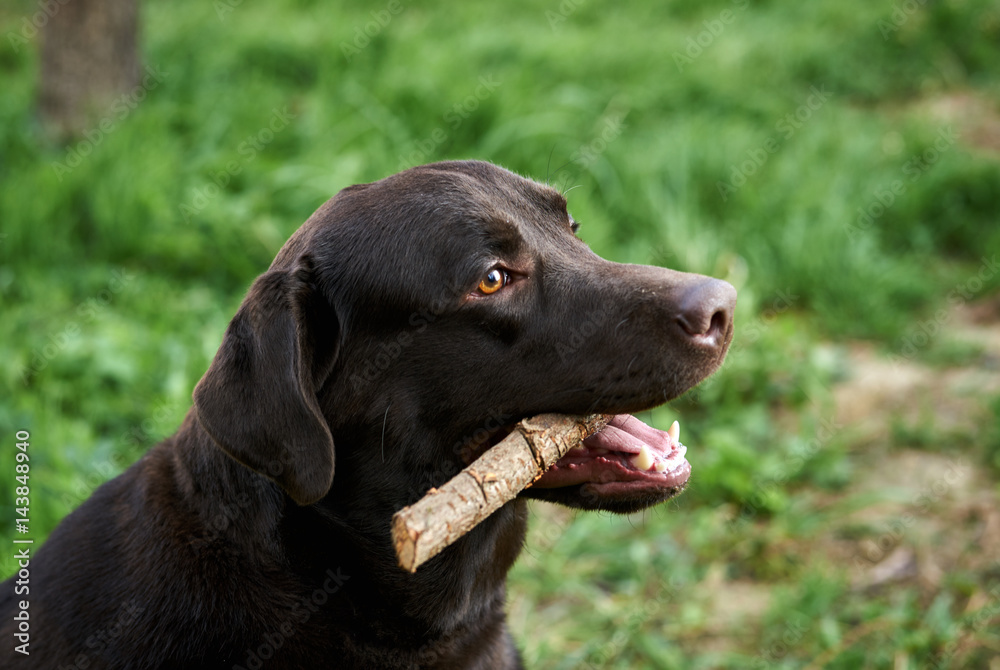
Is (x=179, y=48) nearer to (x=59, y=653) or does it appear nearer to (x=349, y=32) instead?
(x=349, y=32)

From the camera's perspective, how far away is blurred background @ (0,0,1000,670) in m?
3.57

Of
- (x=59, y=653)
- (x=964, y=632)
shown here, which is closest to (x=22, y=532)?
(x=59, y=653)

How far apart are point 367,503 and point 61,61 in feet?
15.8

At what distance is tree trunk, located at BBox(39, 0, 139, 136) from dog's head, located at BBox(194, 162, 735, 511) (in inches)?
170

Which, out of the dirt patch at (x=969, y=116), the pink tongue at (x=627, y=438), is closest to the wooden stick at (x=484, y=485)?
the pink tongue at (x=627, y=438)

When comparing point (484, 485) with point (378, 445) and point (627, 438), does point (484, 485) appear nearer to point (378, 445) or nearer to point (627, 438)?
point (378, 445)

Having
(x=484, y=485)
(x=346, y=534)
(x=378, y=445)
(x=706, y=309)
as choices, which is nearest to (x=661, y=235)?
(x=706, y=309)

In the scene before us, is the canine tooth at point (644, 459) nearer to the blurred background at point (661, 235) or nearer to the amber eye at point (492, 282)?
the amber eye at point (492, 282)

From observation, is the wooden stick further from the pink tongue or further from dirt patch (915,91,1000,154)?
dirt patch (915,91,1000,154)

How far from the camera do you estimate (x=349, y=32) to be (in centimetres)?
699

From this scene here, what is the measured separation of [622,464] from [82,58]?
505cm

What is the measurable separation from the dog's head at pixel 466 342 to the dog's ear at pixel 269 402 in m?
0.09

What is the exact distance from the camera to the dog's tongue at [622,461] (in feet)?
7.48

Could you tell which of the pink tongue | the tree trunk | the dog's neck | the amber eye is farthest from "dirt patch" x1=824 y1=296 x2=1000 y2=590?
the tree trunk
